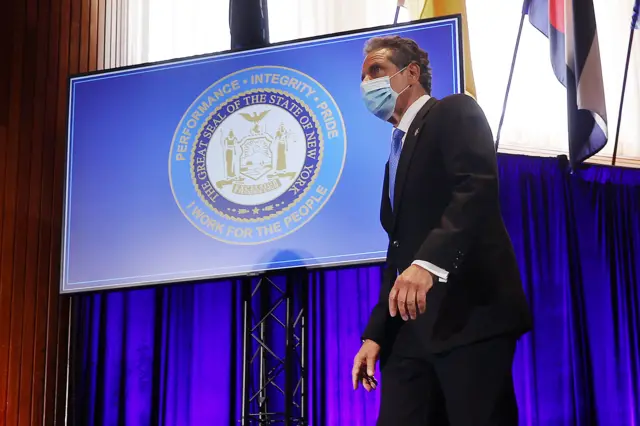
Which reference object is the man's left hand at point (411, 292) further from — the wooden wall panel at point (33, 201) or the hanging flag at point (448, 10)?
the wooden wall panel at point (33, 201)

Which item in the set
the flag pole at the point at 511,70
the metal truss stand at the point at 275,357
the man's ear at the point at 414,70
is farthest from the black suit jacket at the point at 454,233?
the flag pole at the point at 511,70

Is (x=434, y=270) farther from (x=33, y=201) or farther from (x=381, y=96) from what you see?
(x=33, y=201)

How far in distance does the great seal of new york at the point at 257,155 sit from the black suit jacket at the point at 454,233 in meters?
1.50

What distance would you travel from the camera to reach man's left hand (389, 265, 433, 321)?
177cm

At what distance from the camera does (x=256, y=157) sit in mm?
3627

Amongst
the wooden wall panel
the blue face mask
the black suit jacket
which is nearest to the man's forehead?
the blue face mask

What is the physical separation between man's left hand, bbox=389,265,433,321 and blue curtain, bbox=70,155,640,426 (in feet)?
7.92

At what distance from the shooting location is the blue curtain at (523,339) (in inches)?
159

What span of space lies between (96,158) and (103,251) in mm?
440

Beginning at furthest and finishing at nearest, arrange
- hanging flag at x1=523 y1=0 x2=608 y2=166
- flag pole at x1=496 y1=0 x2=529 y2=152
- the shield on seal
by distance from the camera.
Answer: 1. flag pole at x1=496 y1=0 x2=529 y2=152
2. hanging flag at x1=523 y1=0 x2=608 y2=166
3. the shield on seal

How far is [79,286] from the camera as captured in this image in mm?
3736

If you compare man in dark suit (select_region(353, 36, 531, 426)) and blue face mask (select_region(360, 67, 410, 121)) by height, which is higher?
blue face mask (select_region(360, 67, 410, 121))

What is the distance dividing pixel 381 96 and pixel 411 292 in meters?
0.67

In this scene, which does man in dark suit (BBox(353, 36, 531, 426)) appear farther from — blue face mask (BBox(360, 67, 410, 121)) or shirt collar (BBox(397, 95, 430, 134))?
blue face mask (BBox(360, 67, 410, 121))
